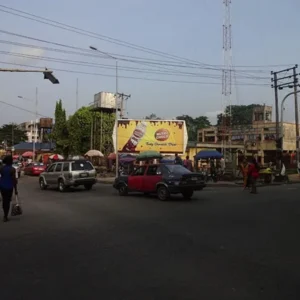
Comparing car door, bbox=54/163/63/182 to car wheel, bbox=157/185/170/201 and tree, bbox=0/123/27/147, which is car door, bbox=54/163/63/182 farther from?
tree, bbox=0/123/27/147

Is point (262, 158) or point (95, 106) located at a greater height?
point (95, 106)

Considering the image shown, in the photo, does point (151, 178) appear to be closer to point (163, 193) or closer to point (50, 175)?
point (163, 193)

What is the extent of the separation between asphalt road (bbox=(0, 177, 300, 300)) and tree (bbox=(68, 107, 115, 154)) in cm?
5518

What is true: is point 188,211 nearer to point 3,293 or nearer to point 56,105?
point 3,293

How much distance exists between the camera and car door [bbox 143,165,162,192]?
19.1 m

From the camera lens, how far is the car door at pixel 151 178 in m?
19.1

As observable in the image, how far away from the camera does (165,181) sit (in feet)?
60.7

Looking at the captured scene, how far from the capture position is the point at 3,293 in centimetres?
571

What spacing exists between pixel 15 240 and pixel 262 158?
7224 centimetres

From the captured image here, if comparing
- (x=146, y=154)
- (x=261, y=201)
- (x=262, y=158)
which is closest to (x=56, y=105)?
(x=262, y=158)

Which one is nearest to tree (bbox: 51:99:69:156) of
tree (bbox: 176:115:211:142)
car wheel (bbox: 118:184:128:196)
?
car wheel (bbox: 118:184:128:196)

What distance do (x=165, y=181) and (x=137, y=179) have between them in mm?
2042

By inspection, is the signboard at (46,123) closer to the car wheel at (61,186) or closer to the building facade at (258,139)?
the building facade at (258,139)

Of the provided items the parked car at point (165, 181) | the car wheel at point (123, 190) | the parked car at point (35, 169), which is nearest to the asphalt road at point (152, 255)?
the parked car at point (165, 181)
